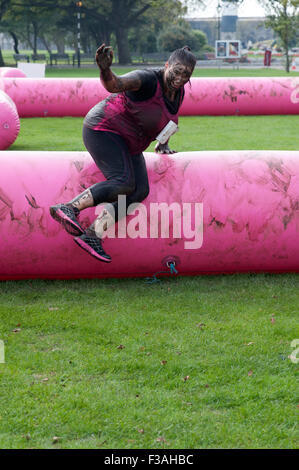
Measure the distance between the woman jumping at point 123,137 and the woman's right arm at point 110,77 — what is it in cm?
9

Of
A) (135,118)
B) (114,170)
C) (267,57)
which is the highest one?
(267,57)

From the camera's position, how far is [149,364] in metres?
3.49

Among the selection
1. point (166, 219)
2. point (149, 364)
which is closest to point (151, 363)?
point (149, 364)

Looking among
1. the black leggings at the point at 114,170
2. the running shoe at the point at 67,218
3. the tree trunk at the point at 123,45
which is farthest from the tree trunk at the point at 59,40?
the running shoe at the point at 67,218

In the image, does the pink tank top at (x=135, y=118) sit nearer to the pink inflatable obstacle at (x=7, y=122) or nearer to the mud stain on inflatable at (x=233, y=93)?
the pink inflatable obstacle at (x=7, y=122)

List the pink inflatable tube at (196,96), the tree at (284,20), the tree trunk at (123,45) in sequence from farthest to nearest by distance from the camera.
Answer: the tree trunk at (123,45) → the tree at (284,20) → the pink inflatable tube at (196,96)

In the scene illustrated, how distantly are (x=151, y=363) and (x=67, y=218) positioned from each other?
4.19 feet

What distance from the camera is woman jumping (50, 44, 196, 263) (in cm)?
426

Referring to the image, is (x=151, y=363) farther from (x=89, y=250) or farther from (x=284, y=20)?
(x=284, y=20)

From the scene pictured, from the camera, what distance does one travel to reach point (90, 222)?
460cm

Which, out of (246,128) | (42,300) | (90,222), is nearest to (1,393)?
(42,300)

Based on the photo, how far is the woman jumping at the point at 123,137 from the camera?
4.26m

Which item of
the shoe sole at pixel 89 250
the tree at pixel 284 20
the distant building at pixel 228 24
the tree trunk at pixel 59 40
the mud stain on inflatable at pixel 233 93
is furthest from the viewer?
the distant building at pixel 228 24
